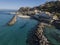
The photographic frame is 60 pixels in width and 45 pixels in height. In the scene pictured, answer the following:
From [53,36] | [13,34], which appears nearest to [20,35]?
[13,34]

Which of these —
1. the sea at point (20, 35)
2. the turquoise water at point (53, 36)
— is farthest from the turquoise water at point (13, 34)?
the turquoise water at point (53, 36)

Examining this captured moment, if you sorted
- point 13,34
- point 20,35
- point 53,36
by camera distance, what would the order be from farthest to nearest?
1. point 13,34
2. point 20,35
3. point 53,36

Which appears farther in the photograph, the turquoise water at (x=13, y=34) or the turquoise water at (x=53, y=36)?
the turquoise water at (x=53, y=36)

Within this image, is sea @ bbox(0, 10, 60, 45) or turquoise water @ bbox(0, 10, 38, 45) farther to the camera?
sea @ bbox(0, 10, 60, 45)

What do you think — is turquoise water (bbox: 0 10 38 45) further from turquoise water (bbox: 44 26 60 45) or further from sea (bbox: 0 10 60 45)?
turquoise water (bbox: 44 26 60 45)

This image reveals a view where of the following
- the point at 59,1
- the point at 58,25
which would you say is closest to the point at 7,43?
the point at 58,25

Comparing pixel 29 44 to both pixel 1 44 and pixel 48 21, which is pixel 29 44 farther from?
pixel 48 21

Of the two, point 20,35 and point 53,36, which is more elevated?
point 53,36

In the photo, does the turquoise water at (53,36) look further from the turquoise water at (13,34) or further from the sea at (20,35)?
the turquoise water at (13,34)

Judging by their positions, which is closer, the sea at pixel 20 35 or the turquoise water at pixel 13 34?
the turquoise water at pixel 13 34

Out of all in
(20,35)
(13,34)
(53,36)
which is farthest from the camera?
(13,34)

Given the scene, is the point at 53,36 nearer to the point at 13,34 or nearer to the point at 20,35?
the point at 20,35

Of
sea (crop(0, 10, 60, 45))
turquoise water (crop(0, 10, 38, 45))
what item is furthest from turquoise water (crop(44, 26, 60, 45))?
turquoise water (crop(0, 10, 38, 45))
